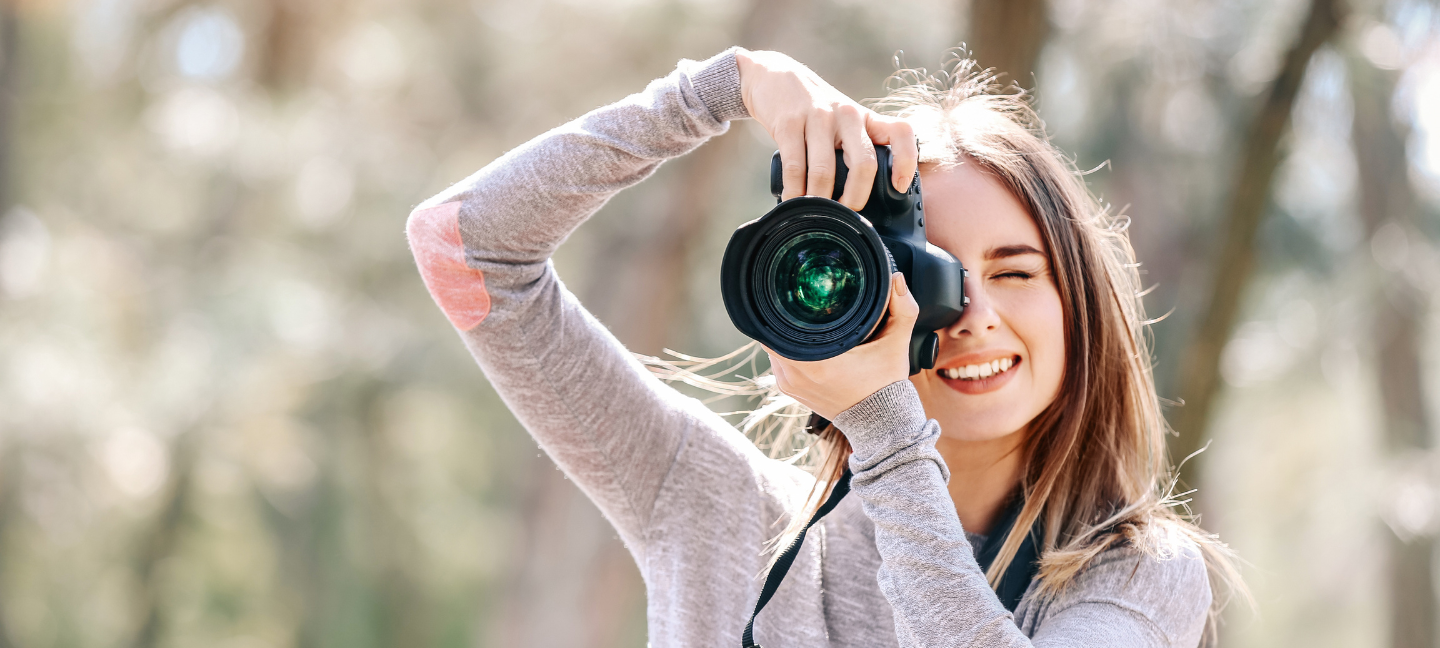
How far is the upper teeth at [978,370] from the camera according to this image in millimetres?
1214

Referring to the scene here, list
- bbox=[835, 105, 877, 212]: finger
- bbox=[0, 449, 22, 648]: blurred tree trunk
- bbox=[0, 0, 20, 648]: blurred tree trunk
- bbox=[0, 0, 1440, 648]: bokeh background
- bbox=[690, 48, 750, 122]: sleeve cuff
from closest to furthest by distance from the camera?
bbox=[835, 105, 877, 212]: finger < bbox=[690, 48, 750, 122]: sleeve cuff < bbox=[0, 0, 1440, 648]: bokeh background < bbox=[0, 449, 22, 648]: blurred tree trunk < bbox=[0, 0, 20, 648]: blurred tree trunk

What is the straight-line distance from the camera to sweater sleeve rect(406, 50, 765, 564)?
1.20 metres

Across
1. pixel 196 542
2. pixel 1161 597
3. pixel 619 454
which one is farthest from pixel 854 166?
pixel 196 542

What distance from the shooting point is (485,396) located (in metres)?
8.41

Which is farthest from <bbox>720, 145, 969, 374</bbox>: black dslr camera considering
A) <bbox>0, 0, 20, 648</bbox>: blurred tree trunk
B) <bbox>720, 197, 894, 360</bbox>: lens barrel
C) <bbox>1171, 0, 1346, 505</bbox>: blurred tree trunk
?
<bbox>0, 0, 20, 648</bbox>: blurred tree trunk

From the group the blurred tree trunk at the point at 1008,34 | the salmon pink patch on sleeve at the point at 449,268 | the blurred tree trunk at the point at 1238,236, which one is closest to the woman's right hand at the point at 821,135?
the salmon pink patch on sleeve at the point at 449,268

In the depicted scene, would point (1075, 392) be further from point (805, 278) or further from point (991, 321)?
point (805, 278)

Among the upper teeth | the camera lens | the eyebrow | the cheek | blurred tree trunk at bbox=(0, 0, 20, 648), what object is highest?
blurred tree trunk at bbox=(0, 0, 20, 648)

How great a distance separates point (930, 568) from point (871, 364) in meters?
0.19

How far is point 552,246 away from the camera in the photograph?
48.7 inches

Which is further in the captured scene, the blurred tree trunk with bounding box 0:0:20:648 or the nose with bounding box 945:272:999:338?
the blurred tree trunk with bounding box 0:0:20:648

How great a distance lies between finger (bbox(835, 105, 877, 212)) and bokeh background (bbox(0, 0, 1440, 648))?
3.06 feet

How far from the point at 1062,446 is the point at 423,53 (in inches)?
261

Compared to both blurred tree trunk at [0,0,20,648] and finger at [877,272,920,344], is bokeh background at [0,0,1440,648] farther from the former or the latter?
finger at [877,272,920,344]
